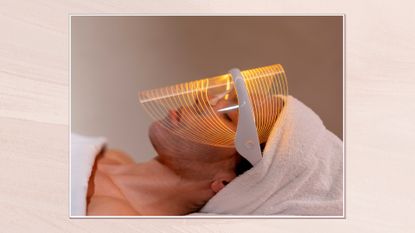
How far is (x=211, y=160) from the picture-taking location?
50.9 inches

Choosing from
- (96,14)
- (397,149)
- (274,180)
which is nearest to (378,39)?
(397,149)

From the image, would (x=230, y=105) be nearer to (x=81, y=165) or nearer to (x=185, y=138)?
(x=185, y=138)

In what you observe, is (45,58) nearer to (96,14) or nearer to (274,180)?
(96,14)

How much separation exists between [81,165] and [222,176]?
0.88 ft

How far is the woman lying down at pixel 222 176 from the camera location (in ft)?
4.11

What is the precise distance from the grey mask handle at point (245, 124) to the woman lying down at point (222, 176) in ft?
0.05

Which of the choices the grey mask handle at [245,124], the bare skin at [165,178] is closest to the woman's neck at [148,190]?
the bare skin at [165,178]

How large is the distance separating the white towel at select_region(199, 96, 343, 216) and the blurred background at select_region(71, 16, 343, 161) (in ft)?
0.10

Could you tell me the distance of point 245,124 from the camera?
4.03 ft

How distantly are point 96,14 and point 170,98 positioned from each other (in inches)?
8.0

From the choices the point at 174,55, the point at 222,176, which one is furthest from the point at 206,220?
the point at 174,55

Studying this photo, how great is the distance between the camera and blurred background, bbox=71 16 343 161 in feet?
4.10

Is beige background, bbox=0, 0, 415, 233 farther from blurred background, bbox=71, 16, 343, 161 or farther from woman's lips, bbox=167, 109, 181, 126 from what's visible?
woman's lips, bbox=167, 109, 181, 126

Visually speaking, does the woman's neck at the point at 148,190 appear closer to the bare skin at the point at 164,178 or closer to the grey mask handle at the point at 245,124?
the bare skin at the point at 164,178
